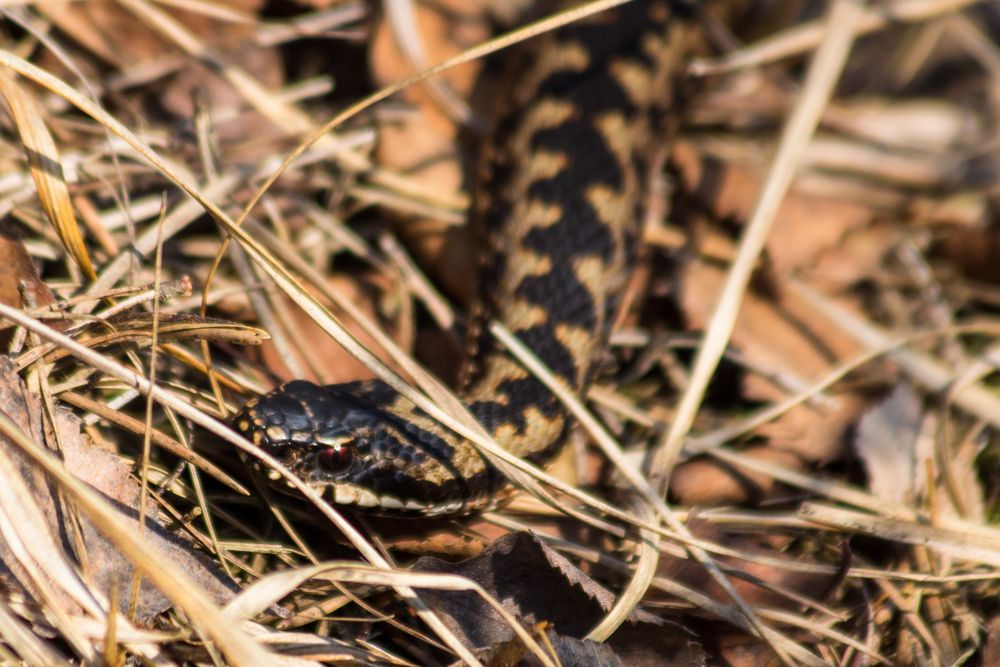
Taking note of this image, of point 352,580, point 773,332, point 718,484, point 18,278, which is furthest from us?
point 773,332

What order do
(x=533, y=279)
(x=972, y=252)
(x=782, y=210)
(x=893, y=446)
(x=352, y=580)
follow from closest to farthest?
(x=352, y=580)
(x=893, y=446)
(x=533, y=279)
(x=782, y=210)
(x=972, y=252)

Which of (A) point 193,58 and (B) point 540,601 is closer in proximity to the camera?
(B) point 540,601

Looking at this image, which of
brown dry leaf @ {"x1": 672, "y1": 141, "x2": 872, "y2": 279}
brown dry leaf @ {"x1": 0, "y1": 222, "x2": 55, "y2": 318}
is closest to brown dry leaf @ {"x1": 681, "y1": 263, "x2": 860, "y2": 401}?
brown dry leaf @ {"x1": 672, "y1": 141, "x2": 872, "y2": 279}

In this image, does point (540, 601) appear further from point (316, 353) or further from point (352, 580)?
point (316, 353)

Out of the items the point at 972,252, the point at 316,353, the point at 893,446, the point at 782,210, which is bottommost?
the point at 893,446

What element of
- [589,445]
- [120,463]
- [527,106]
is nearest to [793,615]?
[589,445]

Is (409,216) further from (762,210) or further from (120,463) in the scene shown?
(120,463)

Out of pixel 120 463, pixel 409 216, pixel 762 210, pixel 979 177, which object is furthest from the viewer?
pixel 979 177

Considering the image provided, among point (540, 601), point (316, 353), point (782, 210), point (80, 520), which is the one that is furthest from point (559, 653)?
point (782, 210)

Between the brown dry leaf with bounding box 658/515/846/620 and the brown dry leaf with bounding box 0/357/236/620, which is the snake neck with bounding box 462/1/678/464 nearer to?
the brown dry leaf with bounding box 658/515/846/620
